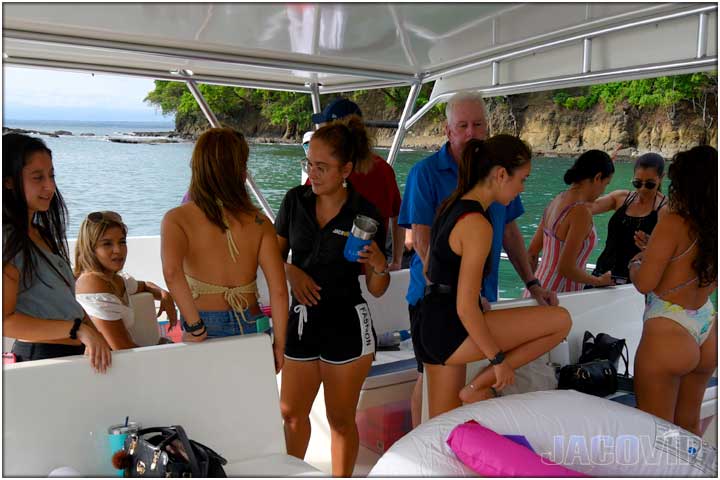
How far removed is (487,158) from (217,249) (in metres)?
0.87

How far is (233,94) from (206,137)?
939 inches

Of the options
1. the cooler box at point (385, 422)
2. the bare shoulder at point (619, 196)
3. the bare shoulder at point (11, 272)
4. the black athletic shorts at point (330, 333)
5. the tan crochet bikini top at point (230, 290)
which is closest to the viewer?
the bare shoulder at point (11, 272)

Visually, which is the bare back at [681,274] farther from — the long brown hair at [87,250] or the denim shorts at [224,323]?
the long brown hair at [87,250]

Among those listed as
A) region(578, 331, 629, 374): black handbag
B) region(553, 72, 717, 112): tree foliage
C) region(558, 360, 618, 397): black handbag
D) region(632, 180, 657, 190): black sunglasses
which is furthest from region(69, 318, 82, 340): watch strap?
region(553, 72, 717, 112): tree foliage

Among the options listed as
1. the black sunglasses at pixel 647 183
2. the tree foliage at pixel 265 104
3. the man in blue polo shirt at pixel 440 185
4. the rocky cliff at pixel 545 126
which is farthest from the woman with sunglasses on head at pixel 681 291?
the rocky cliff at pixel 545 126

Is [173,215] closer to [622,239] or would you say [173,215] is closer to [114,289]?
[114,289]

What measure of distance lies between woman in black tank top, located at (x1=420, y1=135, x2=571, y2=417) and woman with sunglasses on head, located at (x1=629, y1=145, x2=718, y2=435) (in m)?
0.43

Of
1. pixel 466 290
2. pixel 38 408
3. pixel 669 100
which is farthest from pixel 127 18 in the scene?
pixel 669 100

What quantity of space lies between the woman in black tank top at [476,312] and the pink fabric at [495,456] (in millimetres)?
278

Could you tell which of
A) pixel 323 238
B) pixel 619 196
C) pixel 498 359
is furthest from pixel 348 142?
pixel 619 196

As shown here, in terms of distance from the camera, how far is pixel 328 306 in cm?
227

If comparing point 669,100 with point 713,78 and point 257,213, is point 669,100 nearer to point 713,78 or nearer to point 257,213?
point 713,78

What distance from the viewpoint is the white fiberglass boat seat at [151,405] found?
1.79 m

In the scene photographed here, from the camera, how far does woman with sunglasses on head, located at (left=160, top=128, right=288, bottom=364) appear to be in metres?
2.03
